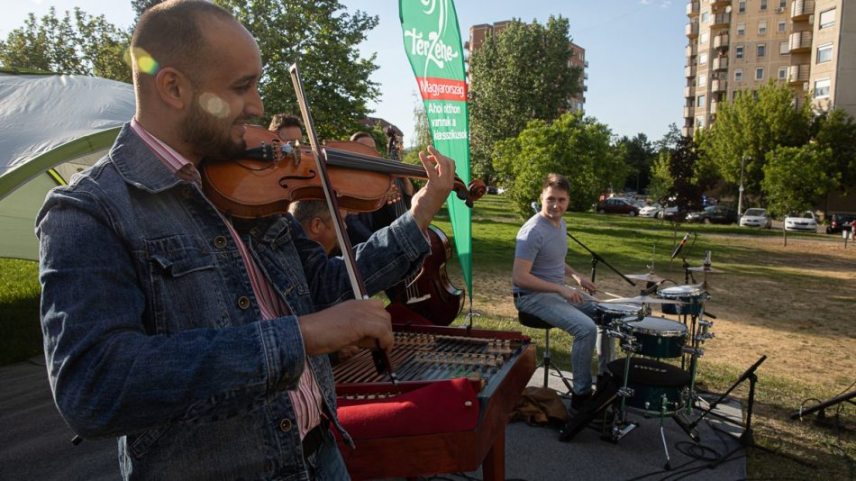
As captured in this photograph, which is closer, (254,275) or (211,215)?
(211,215)

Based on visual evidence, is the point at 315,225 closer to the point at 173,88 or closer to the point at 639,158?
the point at 173,88

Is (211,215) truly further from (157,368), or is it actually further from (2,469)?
(2,469)

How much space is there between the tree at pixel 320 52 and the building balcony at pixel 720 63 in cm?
5810

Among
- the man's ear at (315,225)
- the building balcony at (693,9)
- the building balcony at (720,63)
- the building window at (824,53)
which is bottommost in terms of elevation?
the man's ear at (315,225)

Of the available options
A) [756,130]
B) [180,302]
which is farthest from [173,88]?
[756,130]

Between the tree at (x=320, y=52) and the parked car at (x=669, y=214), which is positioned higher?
the tree at (x=320, y=52)

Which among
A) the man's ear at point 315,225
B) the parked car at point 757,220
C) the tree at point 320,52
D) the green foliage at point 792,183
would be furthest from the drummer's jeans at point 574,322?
the parked car at point 757,220

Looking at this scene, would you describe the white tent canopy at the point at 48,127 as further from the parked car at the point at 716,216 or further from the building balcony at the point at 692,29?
the building balcony at the point at 692,29

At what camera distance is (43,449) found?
4402mm

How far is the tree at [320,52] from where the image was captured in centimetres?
1945

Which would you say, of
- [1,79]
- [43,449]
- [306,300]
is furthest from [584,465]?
[1,79]

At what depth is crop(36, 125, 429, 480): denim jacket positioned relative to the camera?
0.99 m

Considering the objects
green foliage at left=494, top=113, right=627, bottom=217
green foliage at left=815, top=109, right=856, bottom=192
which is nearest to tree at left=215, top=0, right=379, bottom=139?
green foliage at left=494, top=113, right=627, bottom=217

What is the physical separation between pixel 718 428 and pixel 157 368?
5.22 meters
